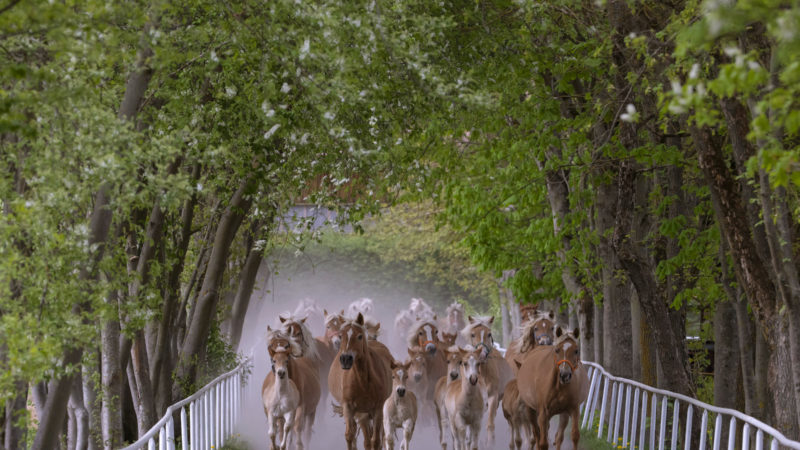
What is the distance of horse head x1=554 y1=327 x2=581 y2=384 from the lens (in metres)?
13.7

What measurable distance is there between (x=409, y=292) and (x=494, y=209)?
168ft

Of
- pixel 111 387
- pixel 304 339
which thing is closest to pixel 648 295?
pixel 304 339

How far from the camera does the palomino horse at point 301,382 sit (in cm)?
1521

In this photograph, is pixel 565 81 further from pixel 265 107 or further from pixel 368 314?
pixel 368 314

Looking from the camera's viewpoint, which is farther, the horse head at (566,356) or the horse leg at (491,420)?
the horse leg at (491,420)

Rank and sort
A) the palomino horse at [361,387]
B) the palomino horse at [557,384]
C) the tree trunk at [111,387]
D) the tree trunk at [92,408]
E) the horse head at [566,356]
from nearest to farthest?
the tree trunk at [111,387], the tree trunk at [92,408], the horse head at [566,356], the palomino horse at [557,384], the palomino horse at [361,387]

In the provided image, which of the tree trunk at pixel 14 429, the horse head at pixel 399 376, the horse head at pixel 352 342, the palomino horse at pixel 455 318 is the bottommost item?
the tree trunk at pixel 14 429

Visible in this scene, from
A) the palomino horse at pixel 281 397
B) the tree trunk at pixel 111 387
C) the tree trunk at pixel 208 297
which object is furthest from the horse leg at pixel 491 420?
the tree trunk at pixel 111 387

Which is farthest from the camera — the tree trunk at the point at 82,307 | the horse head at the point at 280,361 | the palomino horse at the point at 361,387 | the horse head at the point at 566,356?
the palomino horse at the point at 361,387

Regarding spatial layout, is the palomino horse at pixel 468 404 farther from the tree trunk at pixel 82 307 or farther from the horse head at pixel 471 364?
the tree trunk at pixel 82 307

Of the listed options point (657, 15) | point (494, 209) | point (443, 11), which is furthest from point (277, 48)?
point (494, 209)

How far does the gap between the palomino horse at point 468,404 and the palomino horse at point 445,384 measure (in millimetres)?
411

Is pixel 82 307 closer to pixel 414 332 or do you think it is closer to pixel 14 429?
pixel 14 429

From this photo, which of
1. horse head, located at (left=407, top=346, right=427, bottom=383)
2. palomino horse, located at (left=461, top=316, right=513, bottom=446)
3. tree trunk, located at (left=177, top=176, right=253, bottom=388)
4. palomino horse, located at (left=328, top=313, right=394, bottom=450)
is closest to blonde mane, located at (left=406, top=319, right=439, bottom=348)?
palomino horse, located at (left=461, top=316, right=513, bottom=446)
